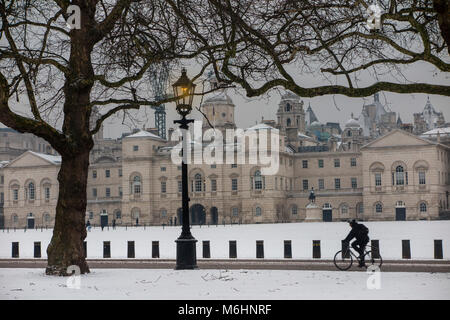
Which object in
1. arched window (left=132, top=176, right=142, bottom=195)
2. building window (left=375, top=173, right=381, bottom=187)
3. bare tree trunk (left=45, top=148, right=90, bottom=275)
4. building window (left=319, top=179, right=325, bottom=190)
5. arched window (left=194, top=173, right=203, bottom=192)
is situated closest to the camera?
bare tree trunk (left=45, top=148, right=90, bottom=275)

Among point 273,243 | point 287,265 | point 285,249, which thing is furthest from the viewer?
point 273,243

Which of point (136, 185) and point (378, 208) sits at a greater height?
point (136, 185)

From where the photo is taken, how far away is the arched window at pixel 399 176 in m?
87.6

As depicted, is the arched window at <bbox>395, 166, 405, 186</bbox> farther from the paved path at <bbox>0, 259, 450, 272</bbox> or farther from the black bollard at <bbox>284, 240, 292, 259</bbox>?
the paved path at <bbox>0, 259, 450, 272</bbox>

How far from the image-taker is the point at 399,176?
288ft

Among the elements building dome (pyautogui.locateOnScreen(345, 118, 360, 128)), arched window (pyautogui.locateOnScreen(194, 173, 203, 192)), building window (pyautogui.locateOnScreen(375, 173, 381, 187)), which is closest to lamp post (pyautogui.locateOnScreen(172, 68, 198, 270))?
building window (pyautogui.locateOnScreen(375, 173, 381, 187))

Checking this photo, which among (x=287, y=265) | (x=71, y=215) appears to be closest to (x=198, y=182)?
(x=287, y=265)

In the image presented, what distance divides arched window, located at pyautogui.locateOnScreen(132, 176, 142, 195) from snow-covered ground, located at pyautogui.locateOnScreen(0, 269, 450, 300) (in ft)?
272

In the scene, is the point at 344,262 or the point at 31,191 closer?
the point at 344,262

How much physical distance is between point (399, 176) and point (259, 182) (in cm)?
1717

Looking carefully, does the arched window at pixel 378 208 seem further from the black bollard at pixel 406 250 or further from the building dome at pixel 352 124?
the black bollard at pixel 406 250

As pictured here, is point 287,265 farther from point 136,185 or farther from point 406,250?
point 136,185

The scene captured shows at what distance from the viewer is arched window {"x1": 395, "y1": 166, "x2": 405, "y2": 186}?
87.6m

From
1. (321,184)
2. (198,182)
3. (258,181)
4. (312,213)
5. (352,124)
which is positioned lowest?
(312,213)
